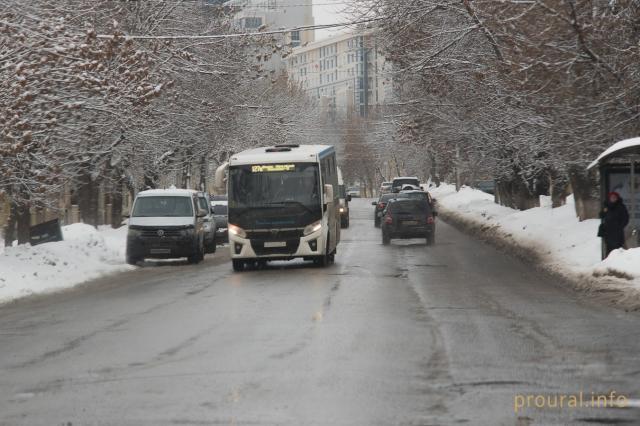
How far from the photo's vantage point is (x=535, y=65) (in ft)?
81.8

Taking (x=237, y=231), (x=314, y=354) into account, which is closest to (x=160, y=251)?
(x=237, y=231)

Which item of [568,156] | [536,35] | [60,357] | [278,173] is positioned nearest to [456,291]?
[536,35]

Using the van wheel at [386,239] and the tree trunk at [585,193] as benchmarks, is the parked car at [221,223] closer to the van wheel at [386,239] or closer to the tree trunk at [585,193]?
the van wheel at [386,239]

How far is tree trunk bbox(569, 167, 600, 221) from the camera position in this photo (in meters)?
35.2

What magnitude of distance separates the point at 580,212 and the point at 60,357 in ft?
82.1

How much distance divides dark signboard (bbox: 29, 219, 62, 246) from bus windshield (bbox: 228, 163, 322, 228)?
18.0 feet

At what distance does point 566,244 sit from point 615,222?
677 centimetres

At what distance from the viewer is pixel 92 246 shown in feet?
106

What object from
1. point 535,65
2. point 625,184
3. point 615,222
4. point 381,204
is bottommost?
point 381,204

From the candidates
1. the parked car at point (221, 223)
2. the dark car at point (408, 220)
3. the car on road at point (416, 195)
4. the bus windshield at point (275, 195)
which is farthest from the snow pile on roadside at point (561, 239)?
the parked car at point (221, 223)

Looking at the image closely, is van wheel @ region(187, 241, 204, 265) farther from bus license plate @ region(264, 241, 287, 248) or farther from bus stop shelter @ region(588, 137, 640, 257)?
bus stop shelter @ region(588, 137, 640, 257)

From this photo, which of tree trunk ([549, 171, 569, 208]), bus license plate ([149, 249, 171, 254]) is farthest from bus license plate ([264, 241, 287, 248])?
tree trunk ([549, 171, 569, 208])

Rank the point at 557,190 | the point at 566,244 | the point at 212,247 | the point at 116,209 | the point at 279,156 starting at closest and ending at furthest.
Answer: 1. the point at 279,156
2. the point at 566,244
3. the point at 212,247
4. the point at 557,190
5. the point at 116,209

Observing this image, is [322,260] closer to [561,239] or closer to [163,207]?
[163,207]
